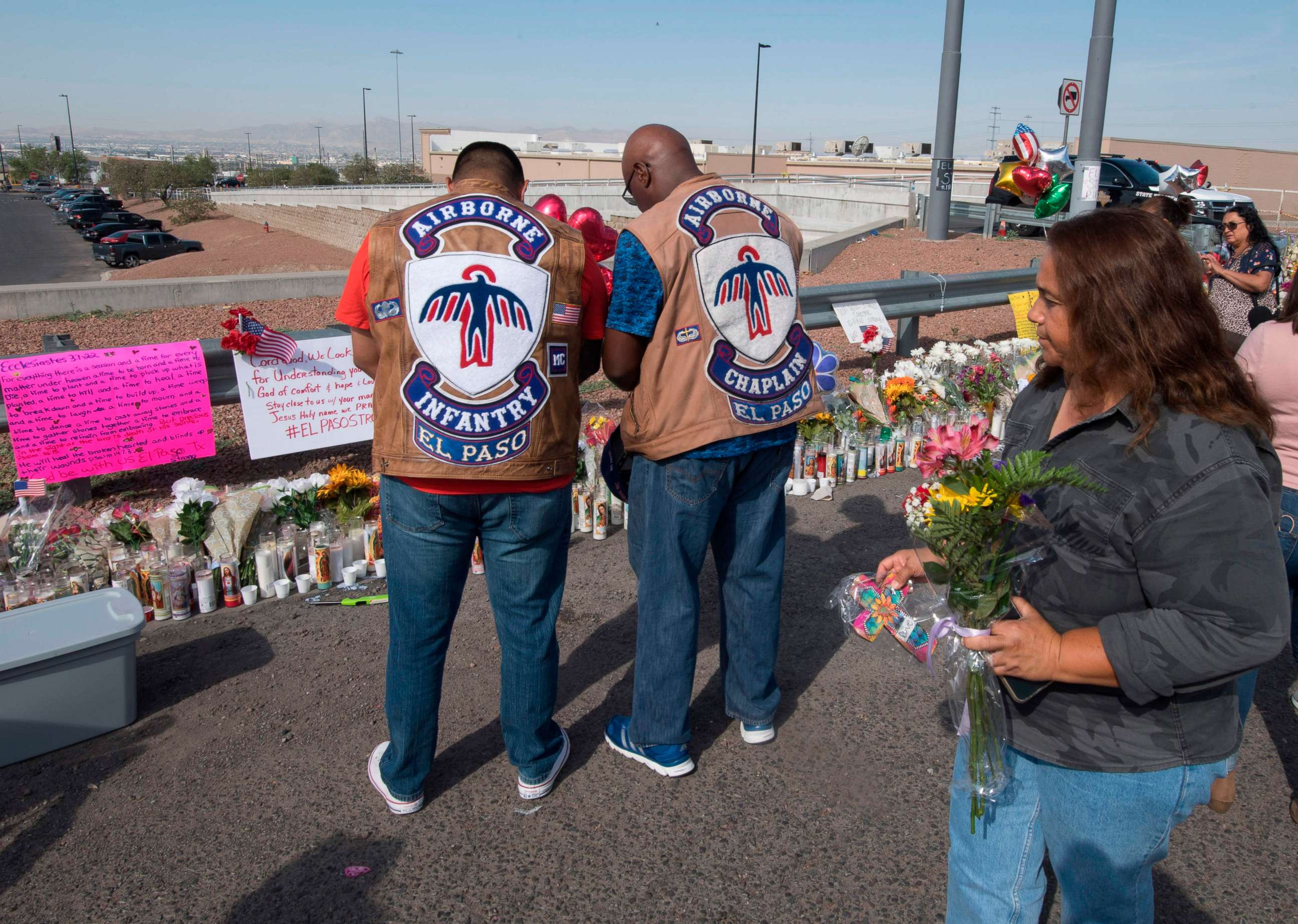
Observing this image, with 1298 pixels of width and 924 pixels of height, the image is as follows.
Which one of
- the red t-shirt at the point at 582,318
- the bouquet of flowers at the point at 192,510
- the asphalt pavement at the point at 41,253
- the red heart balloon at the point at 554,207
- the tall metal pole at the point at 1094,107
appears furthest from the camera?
the asphalt pavement at the point at 41,253

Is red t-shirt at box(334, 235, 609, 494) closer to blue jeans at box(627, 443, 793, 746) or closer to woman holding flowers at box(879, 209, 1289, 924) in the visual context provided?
blue jeans at box(627, 443, 793, 746)

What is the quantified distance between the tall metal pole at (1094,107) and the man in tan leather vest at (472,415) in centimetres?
1140

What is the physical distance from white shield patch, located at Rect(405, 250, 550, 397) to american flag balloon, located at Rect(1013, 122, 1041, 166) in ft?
48.3

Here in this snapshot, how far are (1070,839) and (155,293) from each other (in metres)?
14.1

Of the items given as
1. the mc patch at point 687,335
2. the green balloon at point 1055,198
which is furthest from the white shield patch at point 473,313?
the green balloon at point 1055,198

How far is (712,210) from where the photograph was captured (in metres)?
2.79

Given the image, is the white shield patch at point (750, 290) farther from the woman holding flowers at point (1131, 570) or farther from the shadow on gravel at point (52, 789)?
the shadow on gravel at point (52, 789)

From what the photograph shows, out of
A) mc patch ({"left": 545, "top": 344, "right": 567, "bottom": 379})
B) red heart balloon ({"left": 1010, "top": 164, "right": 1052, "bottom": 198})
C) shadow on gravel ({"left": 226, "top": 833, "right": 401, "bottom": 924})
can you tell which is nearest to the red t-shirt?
mc patch ({"left": 545, "top": 344, "right": 567, "bottom": 379})

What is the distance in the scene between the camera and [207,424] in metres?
4.95

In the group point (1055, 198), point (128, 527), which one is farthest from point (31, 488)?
point (1055, 198)

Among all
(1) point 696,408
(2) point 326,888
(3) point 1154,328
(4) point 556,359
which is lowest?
(2) point 326,888

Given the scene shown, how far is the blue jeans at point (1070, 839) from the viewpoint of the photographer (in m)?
1.75

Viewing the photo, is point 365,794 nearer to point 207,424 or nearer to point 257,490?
point 257,490

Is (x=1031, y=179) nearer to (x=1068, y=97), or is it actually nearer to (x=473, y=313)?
(x=1068, y=97)
